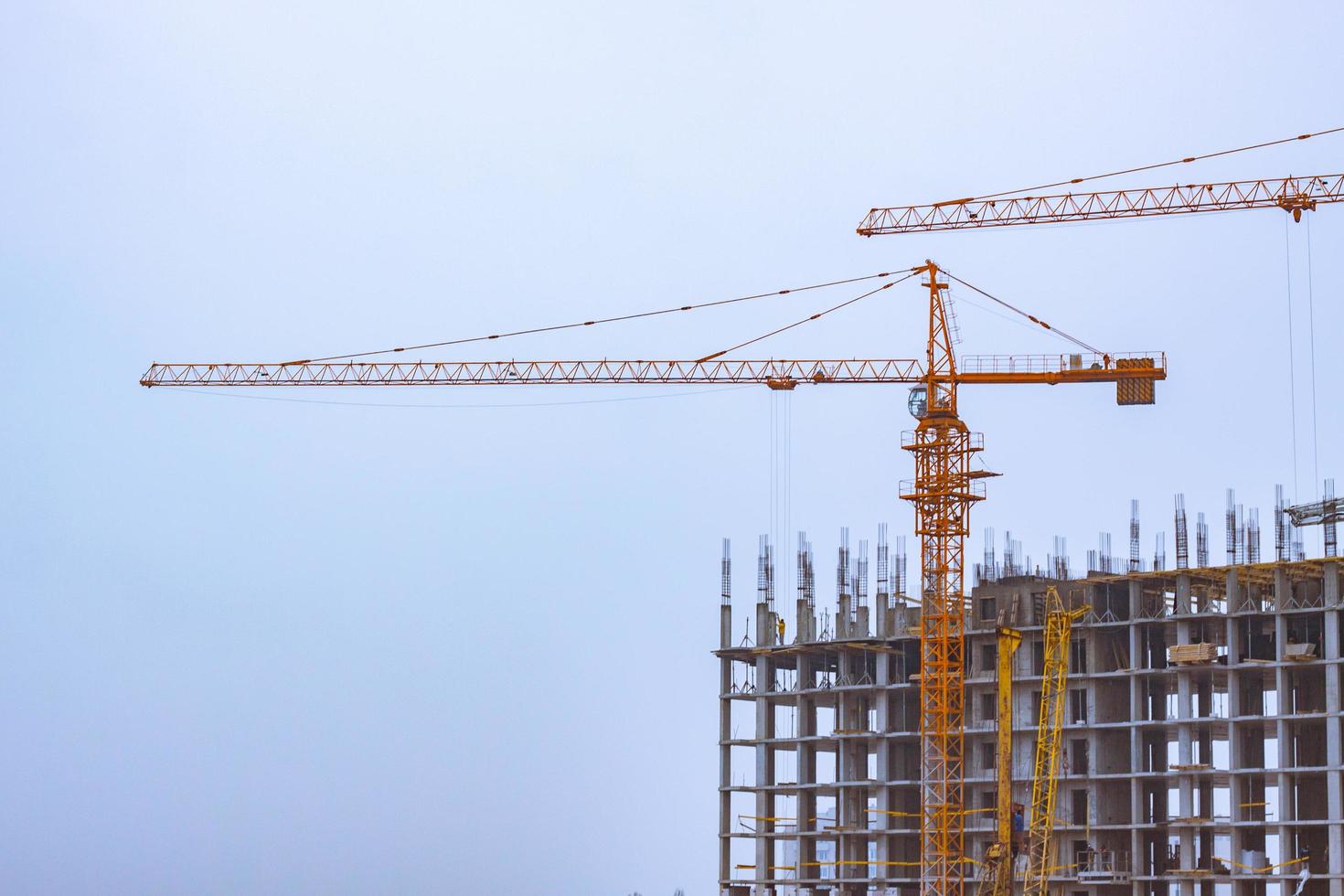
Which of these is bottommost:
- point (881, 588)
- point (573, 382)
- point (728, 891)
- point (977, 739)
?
point (728, 891)

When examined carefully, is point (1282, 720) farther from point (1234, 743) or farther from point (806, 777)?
point (806, 777)

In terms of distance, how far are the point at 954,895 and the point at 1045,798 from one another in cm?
640

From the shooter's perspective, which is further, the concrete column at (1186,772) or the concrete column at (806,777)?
the concrete column at (806,777)

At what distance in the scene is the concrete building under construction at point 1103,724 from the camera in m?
88.3

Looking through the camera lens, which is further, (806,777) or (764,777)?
(764,777)

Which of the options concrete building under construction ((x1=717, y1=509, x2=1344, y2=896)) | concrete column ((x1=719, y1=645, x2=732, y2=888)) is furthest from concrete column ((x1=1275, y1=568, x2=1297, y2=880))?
concrete column ((x1=719, y1=645, x2=732, y2=888))

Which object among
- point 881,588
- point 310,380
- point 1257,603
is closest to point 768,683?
point 881,588

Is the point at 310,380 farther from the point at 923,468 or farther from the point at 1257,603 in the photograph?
the point at 1257,603

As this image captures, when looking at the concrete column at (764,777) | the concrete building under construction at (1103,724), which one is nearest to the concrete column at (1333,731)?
the concrete building under construction at (1103,724)

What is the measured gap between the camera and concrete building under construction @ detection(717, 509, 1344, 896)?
88.3m

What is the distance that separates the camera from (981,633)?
324 feet

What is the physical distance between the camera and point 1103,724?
9406 cm

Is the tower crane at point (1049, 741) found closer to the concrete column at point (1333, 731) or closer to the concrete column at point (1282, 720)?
the concrete column at point (1282, 720)

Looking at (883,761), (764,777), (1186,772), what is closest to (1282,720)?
(1186,772)
